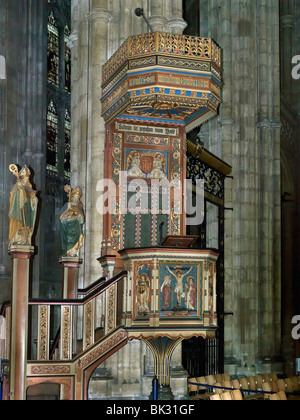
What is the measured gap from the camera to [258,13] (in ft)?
67.4

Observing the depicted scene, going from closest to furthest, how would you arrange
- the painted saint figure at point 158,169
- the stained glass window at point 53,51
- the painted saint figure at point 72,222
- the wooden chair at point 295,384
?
the painted saint figure at point 72,222, the painted saint figure at point 158,169, the wooden chair at point 295,384, the stained glass window at point 53,51

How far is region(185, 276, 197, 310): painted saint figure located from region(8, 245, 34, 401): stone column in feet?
7.62

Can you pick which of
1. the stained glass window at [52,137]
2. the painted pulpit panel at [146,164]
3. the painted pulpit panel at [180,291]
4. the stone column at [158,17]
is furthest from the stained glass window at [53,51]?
the painted pulpit panel at [180,291]

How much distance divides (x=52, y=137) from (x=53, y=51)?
3.38 meters

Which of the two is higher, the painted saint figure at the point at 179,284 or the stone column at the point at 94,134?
the stone column at the point at 94,134

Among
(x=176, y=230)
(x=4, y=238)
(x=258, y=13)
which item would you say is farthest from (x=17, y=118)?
(x=176, y=230)

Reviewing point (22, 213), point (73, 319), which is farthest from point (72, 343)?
point (22, 213)

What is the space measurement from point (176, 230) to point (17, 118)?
11.4 meters

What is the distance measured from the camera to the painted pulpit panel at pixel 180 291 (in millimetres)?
10961

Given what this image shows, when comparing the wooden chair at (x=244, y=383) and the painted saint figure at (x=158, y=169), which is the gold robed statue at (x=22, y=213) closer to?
the painted saint figure at (x=158, y=169)

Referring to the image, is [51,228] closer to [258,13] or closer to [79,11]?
[258,13]

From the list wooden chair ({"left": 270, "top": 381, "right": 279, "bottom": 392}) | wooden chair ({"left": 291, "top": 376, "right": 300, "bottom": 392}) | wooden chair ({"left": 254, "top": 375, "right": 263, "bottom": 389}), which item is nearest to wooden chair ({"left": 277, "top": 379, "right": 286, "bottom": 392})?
wooden chair ({"left": 270, "top": 381, "right": 279, "bottom": 392})

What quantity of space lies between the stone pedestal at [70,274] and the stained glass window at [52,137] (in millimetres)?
15939

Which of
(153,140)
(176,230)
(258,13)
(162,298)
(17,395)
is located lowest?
(17,395)
